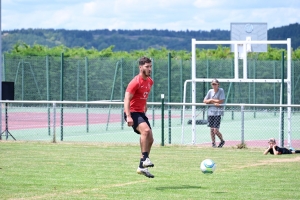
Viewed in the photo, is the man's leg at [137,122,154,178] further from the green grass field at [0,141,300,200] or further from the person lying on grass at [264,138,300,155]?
the person lying on grass at [264,138,300,155]

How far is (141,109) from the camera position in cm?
1371

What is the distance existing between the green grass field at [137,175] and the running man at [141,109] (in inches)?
15.3

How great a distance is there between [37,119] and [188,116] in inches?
270

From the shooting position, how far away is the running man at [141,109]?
1329cm

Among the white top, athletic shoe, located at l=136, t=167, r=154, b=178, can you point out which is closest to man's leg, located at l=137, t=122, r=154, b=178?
athletic shoe, located at l=136, t=167, r=154, b=178

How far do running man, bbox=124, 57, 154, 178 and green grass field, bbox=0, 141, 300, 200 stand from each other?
0.39 m

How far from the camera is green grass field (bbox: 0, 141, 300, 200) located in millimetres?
11750

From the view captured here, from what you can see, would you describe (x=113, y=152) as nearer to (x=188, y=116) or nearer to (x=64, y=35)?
(x=188, y=116)

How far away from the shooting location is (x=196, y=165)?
16.0 meters

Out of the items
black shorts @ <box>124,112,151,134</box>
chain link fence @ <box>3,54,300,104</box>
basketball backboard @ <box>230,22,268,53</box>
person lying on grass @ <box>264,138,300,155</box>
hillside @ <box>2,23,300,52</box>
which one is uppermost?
hillside @ <box>2,23,300,52</box>

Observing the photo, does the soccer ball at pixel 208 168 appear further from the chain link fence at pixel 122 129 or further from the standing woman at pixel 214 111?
the chain link fence at pixel 122 129

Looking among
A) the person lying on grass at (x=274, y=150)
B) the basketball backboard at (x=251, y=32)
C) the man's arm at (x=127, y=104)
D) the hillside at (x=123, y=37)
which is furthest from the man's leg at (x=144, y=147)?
the hillside at (x=123, y=37)

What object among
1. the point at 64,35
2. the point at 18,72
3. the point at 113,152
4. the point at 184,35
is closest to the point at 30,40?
the point at 64,35

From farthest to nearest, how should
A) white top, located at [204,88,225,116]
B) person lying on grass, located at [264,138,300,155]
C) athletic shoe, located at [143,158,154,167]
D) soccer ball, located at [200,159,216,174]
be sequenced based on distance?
white top, located at [204,88,225,116]
person lying on grass, located at [264,138,300,155]
soccer ball, located at [200,159,216,174]
athletic shoe, located at [143,158,154,167]
